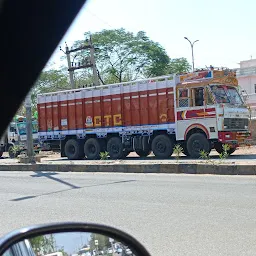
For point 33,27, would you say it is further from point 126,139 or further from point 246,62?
point 246,62

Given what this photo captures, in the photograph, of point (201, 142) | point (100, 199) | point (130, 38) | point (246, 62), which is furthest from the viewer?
point (246, 62)

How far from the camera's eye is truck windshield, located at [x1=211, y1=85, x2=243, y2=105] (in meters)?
16.5

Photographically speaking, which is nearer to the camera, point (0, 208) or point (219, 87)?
point (0, 208)

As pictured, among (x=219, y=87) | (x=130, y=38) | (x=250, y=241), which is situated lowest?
(x=250, y=241)

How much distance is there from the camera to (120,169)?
1434 centimetres

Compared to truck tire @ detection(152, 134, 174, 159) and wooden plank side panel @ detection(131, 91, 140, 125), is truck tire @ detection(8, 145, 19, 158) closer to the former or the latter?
wooden plank side panel @ detection(131, 91, 140, 125)

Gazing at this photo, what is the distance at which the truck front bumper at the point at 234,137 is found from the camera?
16.3 meters

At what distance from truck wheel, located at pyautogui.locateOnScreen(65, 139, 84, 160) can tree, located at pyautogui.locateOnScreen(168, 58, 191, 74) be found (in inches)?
823

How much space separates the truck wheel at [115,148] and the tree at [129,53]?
1931 centimetres

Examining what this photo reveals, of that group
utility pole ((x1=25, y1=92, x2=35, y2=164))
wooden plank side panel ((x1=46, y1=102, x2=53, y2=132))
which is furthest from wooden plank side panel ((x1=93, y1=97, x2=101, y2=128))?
utility pole ((x1=25, y1=92, x2=35, y2=164))

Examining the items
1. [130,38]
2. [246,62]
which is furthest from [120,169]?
[246,62]

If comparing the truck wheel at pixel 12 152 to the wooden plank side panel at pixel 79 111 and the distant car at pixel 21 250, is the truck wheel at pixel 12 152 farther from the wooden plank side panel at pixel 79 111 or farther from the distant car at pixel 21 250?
the distant car at pixel 21 250

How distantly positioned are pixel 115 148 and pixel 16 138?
9.62 metres

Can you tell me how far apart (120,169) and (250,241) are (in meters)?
9.44
